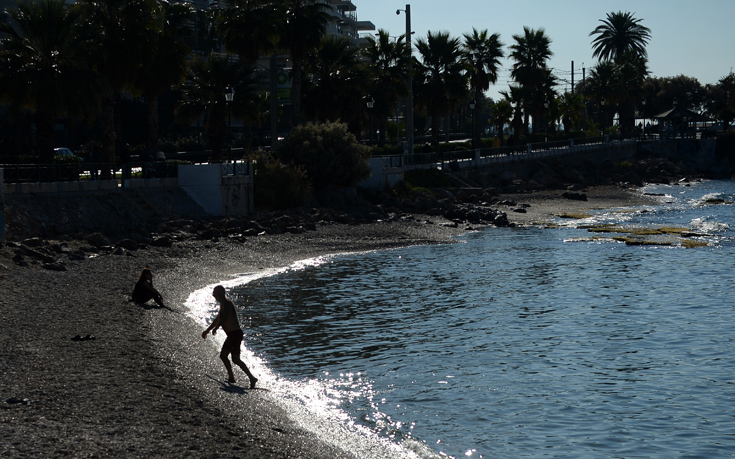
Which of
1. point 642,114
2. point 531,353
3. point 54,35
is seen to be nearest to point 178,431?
point 531,353

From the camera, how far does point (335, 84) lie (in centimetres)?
5322

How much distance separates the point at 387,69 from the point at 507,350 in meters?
45.1

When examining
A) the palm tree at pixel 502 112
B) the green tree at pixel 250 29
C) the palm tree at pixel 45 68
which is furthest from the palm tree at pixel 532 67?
the palm tree at pixel 45 68

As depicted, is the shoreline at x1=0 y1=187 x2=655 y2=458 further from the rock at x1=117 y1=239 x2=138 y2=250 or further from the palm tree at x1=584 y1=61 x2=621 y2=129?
the palm tree at x1=584 y1=61 x2=621 y2=129

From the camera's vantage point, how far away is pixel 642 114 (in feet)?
424

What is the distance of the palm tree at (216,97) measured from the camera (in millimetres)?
47375

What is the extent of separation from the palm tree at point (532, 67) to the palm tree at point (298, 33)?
120 feet

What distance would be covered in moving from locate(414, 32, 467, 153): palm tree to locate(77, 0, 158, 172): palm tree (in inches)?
1144

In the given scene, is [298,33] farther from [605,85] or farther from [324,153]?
[605,85]

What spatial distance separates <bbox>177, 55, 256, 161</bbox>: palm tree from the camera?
47.4 metres

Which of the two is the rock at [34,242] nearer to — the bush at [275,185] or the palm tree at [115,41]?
the palm tree at [115,41]

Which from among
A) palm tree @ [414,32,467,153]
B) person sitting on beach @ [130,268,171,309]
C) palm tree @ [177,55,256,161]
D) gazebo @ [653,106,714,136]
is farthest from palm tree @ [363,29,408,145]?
gazebo @ [653,106,714,136]

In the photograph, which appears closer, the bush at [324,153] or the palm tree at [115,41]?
the palm tree at [115,41]

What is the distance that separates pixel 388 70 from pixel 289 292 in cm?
3867
